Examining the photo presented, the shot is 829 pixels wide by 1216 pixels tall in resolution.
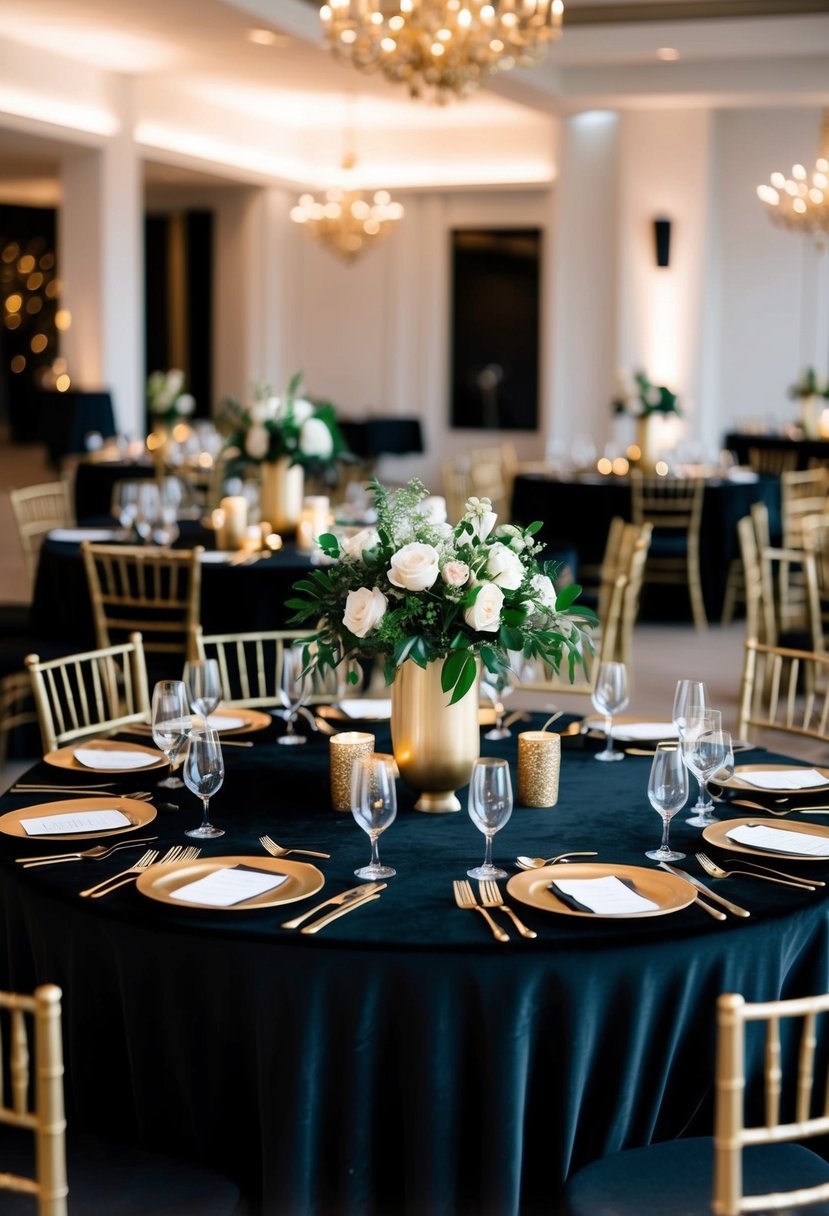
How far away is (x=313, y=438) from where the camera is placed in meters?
6.34

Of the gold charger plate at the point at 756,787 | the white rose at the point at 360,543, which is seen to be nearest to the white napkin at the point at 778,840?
the gold charger plate at the point at 756,787

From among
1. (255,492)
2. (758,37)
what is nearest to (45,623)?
(255,492)

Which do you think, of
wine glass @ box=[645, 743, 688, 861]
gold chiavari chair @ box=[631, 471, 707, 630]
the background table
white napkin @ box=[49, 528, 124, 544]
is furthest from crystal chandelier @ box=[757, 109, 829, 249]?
wine glass @ box=[645, 743, 688, 861]

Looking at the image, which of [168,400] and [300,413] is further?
[168,400]

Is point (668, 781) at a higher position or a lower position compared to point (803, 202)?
lower

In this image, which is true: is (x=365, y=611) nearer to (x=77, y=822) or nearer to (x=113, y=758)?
(x=77, y=822)

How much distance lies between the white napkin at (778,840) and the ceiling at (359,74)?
845 centimetres

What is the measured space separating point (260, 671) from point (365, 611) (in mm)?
1464

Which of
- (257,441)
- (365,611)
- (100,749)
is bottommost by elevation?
(100,749)

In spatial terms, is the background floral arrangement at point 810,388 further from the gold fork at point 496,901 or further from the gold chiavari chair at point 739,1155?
the gold fork at point 496,901

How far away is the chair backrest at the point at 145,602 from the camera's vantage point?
221 inches

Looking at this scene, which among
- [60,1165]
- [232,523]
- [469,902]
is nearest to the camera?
[60,1165]

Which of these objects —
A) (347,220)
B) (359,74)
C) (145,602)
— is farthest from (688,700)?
(347,220)

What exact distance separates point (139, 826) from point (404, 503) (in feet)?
2.59
